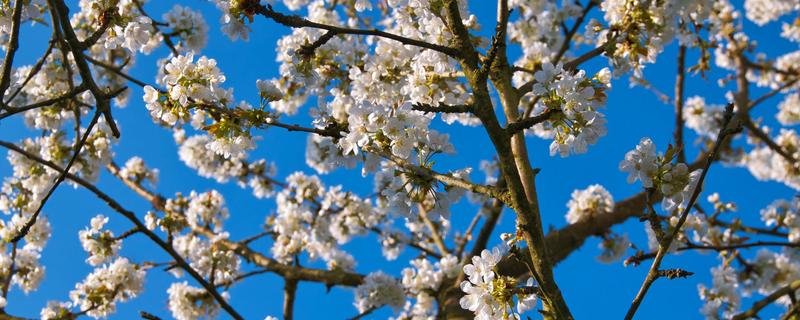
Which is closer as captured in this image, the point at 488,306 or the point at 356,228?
the point at 488,306

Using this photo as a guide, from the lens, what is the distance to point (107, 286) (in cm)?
491

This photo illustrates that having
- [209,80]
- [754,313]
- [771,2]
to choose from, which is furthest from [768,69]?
[209,80]

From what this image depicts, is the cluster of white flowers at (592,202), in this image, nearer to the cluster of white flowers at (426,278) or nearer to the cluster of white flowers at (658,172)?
Result: the cluster of white flowers at (426,278)

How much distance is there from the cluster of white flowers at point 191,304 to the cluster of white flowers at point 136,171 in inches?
74.3

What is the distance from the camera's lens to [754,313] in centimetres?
290

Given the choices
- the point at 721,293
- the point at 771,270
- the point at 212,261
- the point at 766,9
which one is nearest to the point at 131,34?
the point at 212,261

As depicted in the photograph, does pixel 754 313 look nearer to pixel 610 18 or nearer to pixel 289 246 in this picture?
pixel 610 18

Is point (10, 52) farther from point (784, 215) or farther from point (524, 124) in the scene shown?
point (784, 215)

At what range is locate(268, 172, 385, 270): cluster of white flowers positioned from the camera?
6.70 metres

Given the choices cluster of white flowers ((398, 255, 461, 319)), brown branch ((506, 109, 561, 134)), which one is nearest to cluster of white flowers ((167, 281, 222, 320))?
cluster of white flowers ((398, 255, 461, 319))

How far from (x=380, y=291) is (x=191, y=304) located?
74.2 inches

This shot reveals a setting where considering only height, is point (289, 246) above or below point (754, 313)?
above

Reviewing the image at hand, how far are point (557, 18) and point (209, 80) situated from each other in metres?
4.38

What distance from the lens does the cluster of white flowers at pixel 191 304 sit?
18.4 feet
